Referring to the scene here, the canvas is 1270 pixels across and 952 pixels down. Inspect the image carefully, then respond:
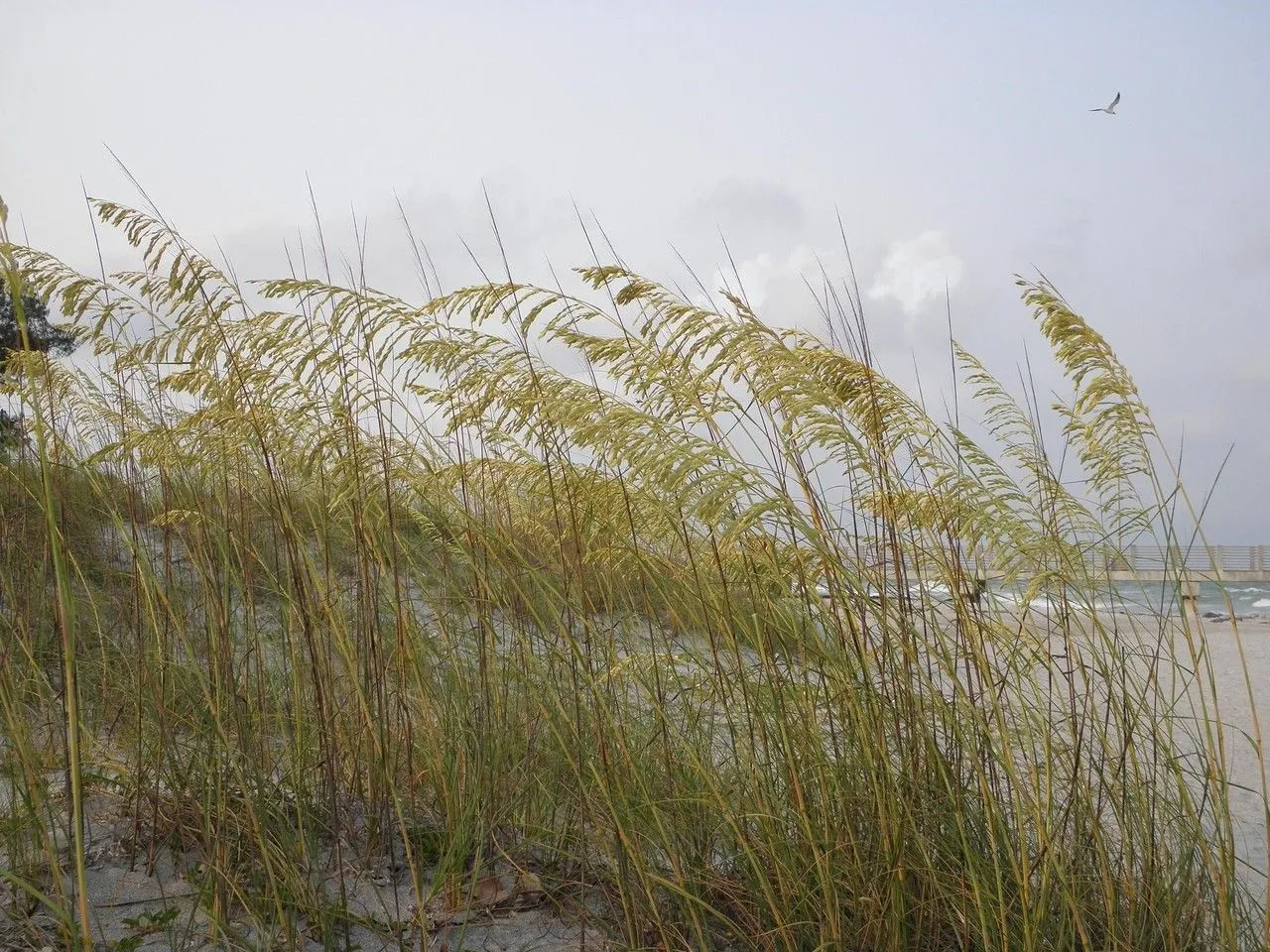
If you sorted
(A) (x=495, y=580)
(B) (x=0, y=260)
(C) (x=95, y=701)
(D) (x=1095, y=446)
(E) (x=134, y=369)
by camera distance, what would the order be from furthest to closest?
1. (C) (x=95, y=701)
2. (A) (x=495, y=580)
3. (E) (x=134, y=369)
4. (D) (x=1095, y=446)
5. (B) (x=0, y=260)

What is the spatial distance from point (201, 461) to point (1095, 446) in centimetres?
253

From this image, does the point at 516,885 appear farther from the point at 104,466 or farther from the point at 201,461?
the point at 104,466

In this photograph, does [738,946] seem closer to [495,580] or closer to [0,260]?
[495,580]

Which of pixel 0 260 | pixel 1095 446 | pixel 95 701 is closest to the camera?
pixel 0 260

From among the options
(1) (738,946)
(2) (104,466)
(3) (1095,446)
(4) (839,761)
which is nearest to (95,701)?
(2) (104,466)

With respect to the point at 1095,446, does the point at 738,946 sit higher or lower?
lower

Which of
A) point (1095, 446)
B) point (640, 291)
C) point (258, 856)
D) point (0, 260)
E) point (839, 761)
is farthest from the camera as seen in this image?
point (1095, 446)

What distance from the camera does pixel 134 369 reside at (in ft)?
10.6

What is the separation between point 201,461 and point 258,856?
1.13 m

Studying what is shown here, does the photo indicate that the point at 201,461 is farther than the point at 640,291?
Yes

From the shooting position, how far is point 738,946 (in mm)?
2451

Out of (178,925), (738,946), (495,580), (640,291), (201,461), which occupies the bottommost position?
→ (738,946)

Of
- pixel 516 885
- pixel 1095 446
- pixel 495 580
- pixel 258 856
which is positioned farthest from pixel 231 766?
pixel 1095 446

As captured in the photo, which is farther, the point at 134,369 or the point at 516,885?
the point at 134,369
